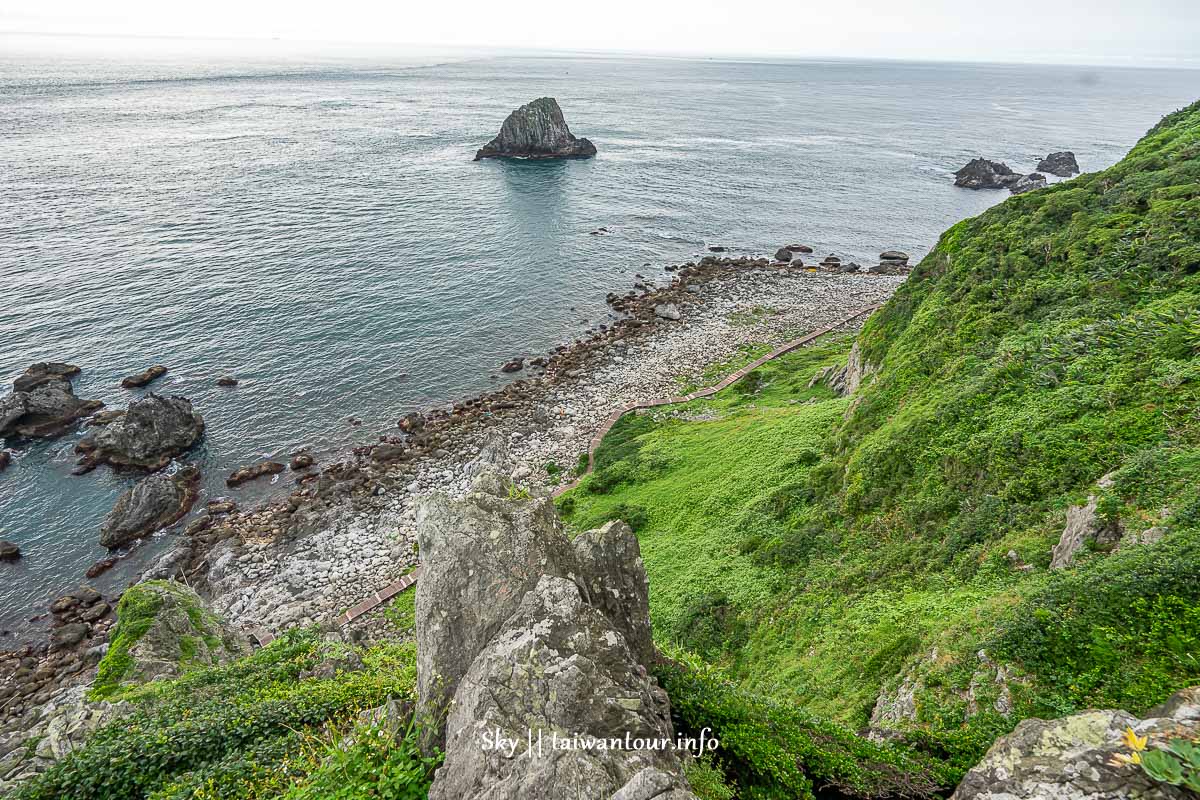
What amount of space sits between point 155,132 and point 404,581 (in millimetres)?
157118

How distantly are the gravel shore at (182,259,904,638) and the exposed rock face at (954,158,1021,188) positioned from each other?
6266 centimetres

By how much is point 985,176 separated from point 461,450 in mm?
120582

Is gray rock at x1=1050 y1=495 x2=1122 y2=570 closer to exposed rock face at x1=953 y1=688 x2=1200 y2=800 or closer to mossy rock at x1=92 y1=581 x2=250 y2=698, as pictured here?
exposed rock face at x1=953 y1=688 x2=1200 y2=800

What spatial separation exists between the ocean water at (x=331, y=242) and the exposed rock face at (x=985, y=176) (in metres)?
3.50

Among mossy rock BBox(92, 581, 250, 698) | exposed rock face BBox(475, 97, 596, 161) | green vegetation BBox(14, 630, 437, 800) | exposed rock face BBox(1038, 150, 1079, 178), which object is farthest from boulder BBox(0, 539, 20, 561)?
exposed rock face BBox(1038, 150, 1079, 178)

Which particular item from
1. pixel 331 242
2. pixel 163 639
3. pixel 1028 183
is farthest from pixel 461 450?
pixel 1028 183

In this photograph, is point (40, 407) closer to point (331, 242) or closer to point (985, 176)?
point (331, 242)

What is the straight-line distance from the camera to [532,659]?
34.0 ft

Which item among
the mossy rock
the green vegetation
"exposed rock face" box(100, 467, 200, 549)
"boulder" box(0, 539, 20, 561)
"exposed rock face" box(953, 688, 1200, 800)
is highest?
"exposed rock face" box(953, 688, 1200, 800)

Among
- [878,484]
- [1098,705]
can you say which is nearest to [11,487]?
[878,484]

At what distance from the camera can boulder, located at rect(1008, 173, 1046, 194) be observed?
352 ft

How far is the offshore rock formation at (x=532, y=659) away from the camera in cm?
891

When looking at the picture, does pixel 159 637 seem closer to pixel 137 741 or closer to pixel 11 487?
pixel 137 741

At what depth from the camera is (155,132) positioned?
134 meters
